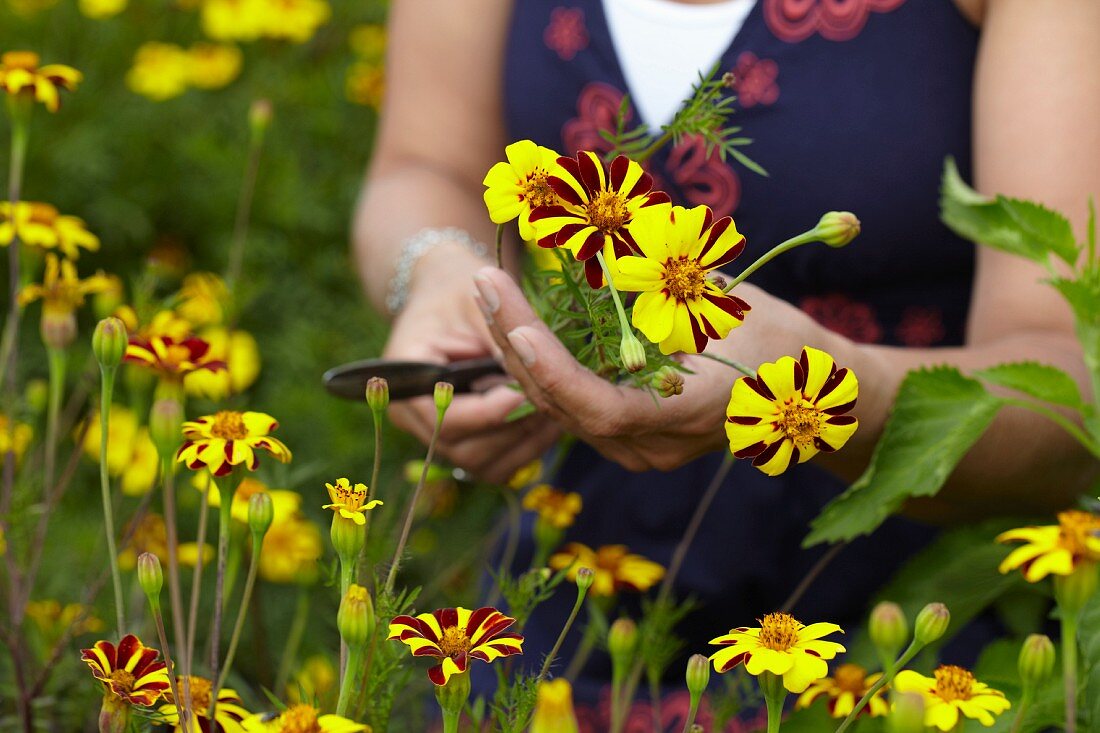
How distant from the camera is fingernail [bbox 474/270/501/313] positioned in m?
0.59

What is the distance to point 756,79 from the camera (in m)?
1.00

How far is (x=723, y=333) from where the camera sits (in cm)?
49

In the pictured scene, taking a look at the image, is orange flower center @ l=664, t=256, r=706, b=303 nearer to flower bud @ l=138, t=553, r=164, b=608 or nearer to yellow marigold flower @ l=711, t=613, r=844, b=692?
yellow marigold flower @ l=711, t=613, r=844, b=692

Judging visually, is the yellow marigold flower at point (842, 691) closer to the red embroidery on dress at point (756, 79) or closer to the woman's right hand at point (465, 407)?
the woman's right hand at point (465, 407)

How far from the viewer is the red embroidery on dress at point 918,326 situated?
103 cm

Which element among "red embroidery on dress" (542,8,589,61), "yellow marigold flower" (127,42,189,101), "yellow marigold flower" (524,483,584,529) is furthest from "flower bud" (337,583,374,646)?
"yellow marigold flower" (127,42,189,101)

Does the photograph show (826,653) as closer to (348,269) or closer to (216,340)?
(216,340)

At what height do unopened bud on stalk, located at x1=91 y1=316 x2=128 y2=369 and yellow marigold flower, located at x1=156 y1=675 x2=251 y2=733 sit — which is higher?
unopened bud on stalk, located at x1=91 y1=316 x2=128 y2=369

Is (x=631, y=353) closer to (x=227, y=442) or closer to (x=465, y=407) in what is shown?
(x=227, y=442)

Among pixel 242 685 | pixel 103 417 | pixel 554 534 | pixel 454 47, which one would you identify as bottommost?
pixel 242 685

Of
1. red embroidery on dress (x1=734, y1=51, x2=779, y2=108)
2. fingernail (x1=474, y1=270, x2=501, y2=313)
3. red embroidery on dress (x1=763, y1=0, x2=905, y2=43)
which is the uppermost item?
red embroidery on dress (x1=763, y1=0, x2=905, y2=43)

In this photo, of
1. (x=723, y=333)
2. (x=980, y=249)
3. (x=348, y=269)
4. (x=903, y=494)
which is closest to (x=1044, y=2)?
(x=980, y=249)

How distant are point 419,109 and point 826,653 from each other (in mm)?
889

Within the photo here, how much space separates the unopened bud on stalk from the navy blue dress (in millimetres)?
558
